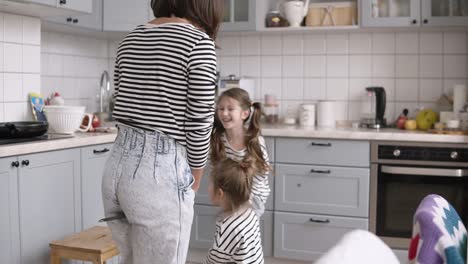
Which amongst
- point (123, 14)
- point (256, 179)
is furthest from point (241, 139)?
point (123, 14)

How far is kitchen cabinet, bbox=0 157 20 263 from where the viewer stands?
2736mm

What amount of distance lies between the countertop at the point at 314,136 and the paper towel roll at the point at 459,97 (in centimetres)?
36

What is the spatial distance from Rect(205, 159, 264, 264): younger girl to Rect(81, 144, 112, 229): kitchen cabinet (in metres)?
1.06

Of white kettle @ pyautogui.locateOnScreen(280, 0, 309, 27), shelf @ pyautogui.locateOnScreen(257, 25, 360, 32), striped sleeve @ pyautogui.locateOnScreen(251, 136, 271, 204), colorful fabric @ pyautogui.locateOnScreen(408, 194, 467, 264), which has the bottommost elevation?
striped sleeve @ pyautogui.locateOnScreen(251, 136, 271, 204)

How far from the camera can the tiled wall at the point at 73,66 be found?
4.03m

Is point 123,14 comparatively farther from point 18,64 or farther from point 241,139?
point 241,139

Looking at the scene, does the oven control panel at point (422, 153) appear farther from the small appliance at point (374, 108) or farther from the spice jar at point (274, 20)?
the spice jar at point (274, 20)

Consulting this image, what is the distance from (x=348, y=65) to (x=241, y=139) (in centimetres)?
145

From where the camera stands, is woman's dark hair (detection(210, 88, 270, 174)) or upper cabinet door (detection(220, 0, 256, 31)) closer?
woman's dark hair (detection(210, 88, 270, 174))

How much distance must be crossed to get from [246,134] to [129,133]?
4.37 ft

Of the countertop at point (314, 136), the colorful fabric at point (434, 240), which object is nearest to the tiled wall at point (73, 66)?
the countertop at point (314, 136)

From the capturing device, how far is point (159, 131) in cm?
184

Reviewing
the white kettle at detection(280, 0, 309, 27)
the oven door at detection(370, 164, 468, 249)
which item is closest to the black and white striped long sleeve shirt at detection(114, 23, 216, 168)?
the oven door at detection(370, 164, 468, 249)

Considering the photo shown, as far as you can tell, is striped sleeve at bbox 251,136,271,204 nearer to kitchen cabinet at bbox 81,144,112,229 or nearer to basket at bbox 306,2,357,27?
kitchen cabinet at bbox 81,144,112,229
